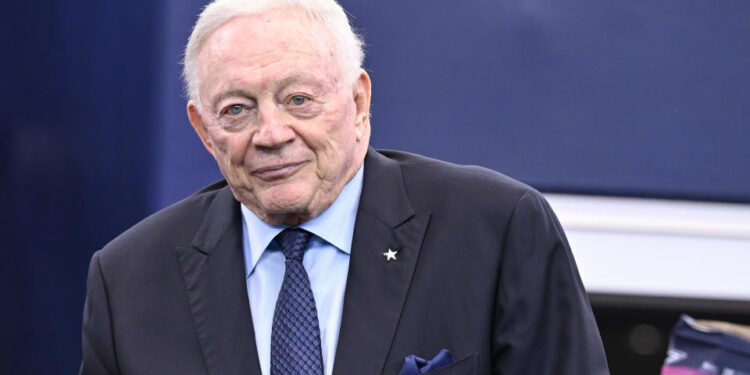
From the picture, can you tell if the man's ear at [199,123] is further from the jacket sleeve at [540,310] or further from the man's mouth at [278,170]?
the jacket sleeve at [540,310]

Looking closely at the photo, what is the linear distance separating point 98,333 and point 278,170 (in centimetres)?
47

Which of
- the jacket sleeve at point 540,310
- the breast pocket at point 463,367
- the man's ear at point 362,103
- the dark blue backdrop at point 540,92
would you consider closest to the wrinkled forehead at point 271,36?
the man's ear at point 362,103

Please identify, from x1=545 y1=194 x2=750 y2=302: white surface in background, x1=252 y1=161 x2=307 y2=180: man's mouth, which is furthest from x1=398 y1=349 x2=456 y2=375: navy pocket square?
x1=545 y1=194 x2=750 y2=302: white surface in background

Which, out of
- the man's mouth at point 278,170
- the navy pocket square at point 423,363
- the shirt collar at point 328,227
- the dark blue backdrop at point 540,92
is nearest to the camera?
the navy pocket square at point 423,363

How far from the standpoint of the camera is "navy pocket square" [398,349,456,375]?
1848 millimetres

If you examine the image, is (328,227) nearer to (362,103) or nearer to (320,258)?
(320,258)

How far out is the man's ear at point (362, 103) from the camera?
2.10 m

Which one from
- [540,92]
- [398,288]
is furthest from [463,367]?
[540,92]

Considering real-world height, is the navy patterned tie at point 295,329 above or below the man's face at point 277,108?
below

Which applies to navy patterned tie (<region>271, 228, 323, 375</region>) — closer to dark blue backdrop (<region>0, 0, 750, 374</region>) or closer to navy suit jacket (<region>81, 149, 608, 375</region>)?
navy suit jacket (<region>81, 149, 608, 375</region>)

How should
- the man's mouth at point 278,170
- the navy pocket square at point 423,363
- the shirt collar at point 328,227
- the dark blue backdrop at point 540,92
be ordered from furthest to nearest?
the dark blue backdrop at point 540,92, the shirt collar at point 328,227, the man's mouth at point 278,170, the navy pocket square at point 423,363

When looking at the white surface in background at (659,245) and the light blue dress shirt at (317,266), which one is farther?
the white surface in background at (659,245)

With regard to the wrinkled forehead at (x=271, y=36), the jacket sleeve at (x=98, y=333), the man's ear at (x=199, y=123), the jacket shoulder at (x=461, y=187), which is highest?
the wrinkled forehead at (x=271, y=36)

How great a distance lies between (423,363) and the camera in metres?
1.87
